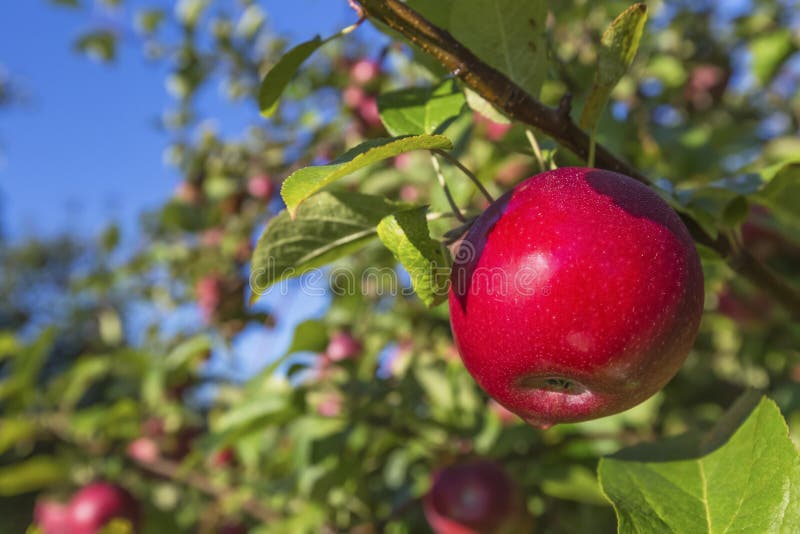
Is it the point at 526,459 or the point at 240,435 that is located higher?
the point at 240,435

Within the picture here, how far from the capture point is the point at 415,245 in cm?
53

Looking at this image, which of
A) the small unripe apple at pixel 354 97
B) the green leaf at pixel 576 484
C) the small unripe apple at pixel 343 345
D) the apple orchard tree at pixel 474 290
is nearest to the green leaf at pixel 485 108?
the apple orchard tree at pixel 474 290

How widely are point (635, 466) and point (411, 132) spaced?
42cm

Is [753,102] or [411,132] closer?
[411,132]

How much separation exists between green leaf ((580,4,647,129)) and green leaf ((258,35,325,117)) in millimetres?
281

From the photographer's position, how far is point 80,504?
75.9 inches

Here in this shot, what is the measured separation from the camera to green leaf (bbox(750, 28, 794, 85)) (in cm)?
173

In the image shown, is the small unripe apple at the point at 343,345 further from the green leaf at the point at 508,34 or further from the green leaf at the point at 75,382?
the green leaf at the point at 508,34

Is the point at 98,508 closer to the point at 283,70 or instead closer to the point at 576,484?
the point at 576,484

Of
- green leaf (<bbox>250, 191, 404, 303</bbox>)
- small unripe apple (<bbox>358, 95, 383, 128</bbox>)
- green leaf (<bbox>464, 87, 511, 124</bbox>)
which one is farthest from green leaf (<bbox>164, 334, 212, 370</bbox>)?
green leaf (<bbox>464, 87, 511, 124</bbox>)

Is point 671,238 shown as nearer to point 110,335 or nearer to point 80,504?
point 80,504

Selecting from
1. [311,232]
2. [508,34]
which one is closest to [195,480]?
[311,232]

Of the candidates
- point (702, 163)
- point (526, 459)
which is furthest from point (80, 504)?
point (702, 163)

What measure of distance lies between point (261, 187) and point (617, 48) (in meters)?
2.12
